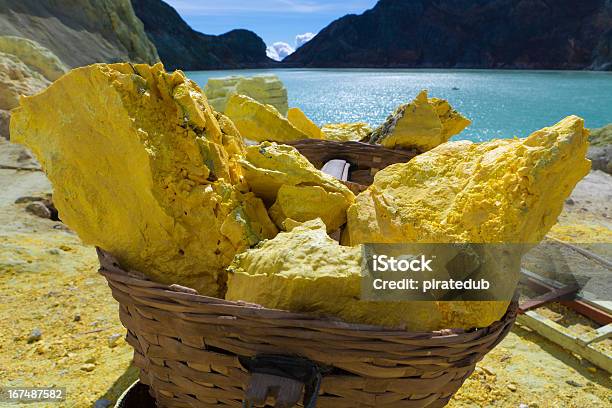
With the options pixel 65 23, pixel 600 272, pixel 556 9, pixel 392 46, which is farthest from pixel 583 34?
pixel 600 272

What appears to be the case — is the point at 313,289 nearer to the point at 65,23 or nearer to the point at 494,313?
the point at 494,313

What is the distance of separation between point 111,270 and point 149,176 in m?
0.20

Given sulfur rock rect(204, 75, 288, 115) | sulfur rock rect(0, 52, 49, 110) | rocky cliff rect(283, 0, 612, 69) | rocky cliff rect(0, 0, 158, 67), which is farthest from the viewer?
rocky cliff rect(283, 0, 612, 69)

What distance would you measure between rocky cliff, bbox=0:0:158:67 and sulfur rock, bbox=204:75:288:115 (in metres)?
16.0

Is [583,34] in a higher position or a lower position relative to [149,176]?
higher

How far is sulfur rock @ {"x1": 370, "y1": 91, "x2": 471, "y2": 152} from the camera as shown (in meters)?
2.13

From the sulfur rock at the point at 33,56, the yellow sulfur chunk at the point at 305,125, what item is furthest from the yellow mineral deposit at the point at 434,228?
the sulfur rock at the point at 33,56

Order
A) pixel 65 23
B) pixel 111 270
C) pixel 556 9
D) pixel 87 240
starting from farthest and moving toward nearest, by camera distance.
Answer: pixel 556 9 < pixel 65 23 < pixel 87 240 < pixel 111 270

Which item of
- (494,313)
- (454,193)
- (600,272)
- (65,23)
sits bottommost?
(600,272)

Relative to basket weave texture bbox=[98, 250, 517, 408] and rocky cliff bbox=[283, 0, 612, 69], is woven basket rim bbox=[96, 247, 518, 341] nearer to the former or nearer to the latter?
basket weave texture bbox=[98, 250, 517, 408]

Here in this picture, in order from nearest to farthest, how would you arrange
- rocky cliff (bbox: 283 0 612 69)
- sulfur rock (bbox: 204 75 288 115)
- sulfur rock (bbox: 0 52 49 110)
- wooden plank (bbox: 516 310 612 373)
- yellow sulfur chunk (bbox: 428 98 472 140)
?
wooden plank (bbox: 516 310 612 373), yellow sulfur chunk (bbox: 428 98 472 140), sulfur rock (bbox: 204 75 288 115), sulfur rock (bbox: 0 52 49 110), rocky cliff (bbox: 283 0 612 69)

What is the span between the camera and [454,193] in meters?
1.04

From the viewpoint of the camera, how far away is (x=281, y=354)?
0.72m

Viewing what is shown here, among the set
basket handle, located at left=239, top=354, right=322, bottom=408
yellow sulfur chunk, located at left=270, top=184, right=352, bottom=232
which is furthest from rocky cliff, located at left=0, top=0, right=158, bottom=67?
basket handle, located at left=239, top=354, right=322, bottom=408
